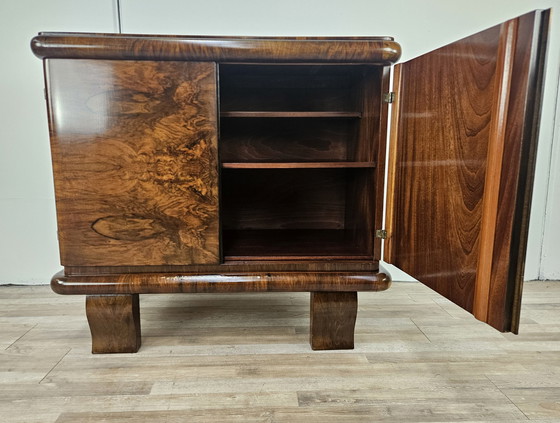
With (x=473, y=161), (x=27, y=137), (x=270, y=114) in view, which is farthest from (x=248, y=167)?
(x=27, y=137)

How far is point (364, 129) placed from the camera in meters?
1.06

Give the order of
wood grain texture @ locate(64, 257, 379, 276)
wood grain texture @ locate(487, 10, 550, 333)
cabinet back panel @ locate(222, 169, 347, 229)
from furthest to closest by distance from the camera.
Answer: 1. cabinet back panel @ locate(222, 169, 347, 229)
2. wood grain texture @ locate(64, 257, 379, 276)
3. wood grain texture @ locate(487, 10, 550, 333)

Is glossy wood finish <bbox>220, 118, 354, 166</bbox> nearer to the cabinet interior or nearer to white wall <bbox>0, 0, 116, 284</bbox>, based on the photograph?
the cabinet interior

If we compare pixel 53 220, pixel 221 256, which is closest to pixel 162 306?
pixel 221 256

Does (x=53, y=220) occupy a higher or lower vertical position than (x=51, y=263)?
higher

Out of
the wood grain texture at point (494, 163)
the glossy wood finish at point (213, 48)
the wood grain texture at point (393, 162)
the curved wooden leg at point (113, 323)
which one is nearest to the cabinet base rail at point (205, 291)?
the curved wooden leg at point (113, 323)

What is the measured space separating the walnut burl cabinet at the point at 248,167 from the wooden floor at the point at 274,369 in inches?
4.5

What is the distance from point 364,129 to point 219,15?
2.76 ft

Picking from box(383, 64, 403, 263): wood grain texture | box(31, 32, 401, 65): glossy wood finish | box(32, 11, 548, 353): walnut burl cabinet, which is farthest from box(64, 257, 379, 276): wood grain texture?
box(31, 32, 401, 65): glossy wood finish

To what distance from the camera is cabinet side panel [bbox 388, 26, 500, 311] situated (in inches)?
29.6

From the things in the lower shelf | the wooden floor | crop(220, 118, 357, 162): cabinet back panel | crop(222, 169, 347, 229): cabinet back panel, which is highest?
crop(220, 118, 357, 162): cabinet back panel

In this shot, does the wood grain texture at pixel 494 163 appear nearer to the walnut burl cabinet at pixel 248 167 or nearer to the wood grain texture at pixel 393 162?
the walnut burl cabinet at pixel 248 167

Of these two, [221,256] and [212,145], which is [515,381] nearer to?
[221,256]

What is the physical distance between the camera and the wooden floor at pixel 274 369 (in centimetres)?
80
